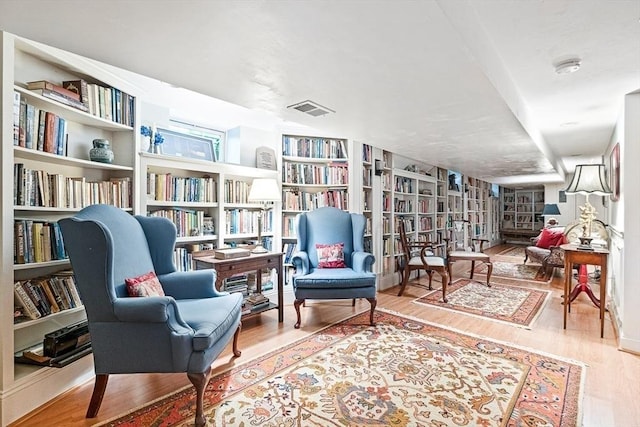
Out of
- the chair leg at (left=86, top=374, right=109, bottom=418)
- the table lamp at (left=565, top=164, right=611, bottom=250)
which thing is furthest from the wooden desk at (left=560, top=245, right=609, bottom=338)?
the chair leg at (left=86, top=374, right=109, bottom=418)

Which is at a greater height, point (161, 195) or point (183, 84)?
point (183, 84)

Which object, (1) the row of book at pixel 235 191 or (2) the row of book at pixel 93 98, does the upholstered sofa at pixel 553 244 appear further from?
(2) the row of book at pixel 93 98

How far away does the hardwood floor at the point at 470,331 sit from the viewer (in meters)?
1.70

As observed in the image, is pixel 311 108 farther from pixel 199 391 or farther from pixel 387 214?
pixel 387 214

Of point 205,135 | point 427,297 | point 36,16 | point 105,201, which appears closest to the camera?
point 36,16

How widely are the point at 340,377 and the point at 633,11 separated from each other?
98.1 inches

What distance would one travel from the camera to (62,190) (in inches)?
78.5

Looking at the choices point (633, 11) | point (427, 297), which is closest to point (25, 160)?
point (633, 11)

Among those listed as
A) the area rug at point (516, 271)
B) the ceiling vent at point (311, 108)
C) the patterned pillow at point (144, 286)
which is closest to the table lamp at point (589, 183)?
the area rug at point (516, 271)

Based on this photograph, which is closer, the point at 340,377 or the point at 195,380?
the point at 195,380

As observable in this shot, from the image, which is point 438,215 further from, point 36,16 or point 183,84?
point 36,16

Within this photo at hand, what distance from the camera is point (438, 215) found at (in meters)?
5.95

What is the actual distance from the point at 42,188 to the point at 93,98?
714 millimetres

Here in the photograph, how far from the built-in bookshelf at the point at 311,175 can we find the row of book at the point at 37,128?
82.8 inches
